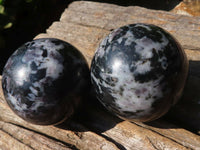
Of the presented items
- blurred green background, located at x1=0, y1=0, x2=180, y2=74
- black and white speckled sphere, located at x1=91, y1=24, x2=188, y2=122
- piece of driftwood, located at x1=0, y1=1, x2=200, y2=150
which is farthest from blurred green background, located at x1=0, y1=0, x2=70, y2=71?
black and white speckled sphere, located at x1=91, y1=24, x2=188, y2=122

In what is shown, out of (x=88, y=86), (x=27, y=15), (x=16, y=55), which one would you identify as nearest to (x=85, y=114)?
(x=88, y=86)

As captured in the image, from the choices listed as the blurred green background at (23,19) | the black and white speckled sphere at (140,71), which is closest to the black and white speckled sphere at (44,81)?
the black and white speckled sphere at (140,71)

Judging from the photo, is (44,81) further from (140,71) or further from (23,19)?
(23,19)

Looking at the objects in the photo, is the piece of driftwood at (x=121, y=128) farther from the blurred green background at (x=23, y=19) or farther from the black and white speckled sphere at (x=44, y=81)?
the blurred green background at (x=23, y=19)

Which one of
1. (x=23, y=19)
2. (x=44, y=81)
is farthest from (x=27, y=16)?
(x=44, y=81)

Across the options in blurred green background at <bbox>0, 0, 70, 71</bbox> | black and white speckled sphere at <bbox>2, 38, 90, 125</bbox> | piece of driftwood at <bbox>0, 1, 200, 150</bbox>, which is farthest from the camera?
blurred green background at <bbox>0, 0, 70, 71</bbox>

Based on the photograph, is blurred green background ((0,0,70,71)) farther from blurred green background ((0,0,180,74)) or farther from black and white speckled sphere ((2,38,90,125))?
black and white speckled sphere ((2,38,90,125))
